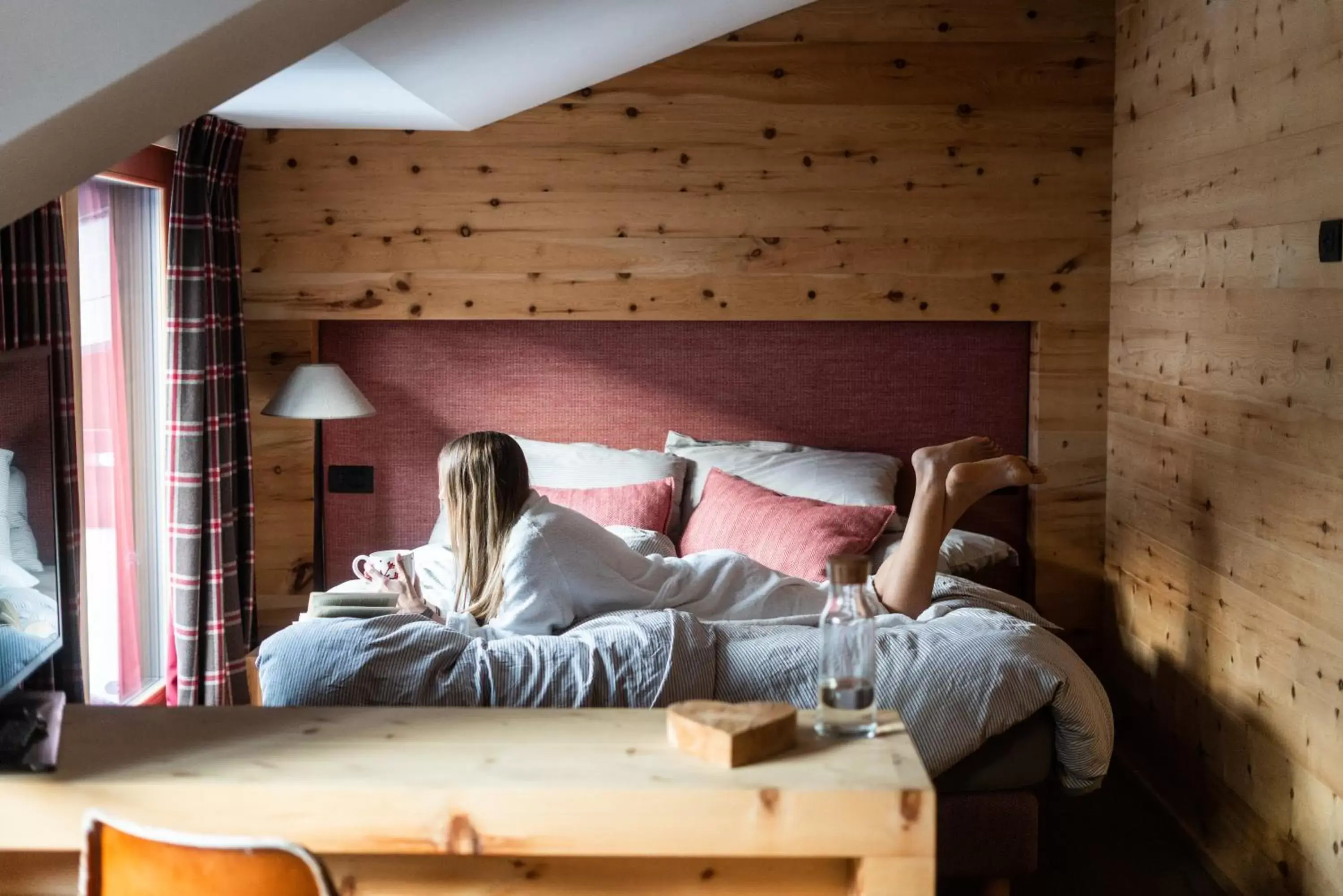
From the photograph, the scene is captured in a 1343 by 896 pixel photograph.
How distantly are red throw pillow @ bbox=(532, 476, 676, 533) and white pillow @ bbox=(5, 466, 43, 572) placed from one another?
7.18 feet

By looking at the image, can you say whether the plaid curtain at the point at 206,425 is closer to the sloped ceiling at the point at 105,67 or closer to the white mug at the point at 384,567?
the white mug at the point at 384,567

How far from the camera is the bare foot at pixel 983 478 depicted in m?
3.51

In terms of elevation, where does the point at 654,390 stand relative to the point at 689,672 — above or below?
above

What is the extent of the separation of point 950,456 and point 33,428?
228cm

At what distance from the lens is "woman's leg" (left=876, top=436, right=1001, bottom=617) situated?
11.1 ft

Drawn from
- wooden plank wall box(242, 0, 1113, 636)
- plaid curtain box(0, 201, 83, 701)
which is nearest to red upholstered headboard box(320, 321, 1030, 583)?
wooden plank wall box(242, 0, 1113, 636)

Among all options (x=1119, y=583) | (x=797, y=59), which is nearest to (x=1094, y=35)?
(x=797, y=59)

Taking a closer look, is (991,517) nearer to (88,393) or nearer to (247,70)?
(88,393)

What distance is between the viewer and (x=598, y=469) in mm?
4434

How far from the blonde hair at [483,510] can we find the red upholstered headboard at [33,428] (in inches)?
38.4

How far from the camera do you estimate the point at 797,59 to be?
4.40 m

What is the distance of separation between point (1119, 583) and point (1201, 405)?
0.94 meters

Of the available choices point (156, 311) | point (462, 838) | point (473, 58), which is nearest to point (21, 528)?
point (462, 838)

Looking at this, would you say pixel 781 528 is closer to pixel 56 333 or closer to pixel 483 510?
pixel 483 510
